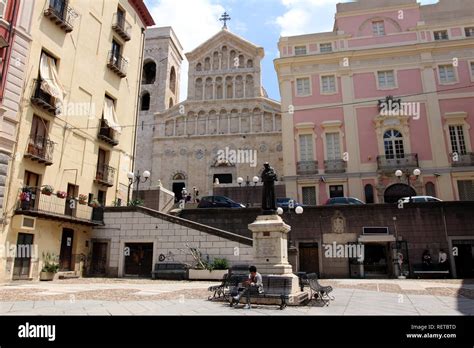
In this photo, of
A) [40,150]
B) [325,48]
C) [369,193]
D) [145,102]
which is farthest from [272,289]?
[145,102]

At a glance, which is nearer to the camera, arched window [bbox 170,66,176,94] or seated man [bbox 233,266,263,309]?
seated man [bbox 233,266,263,309]

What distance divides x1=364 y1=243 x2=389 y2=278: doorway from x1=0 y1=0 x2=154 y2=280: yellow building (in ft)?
54.2

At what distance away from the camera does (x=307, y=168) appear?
2875cm

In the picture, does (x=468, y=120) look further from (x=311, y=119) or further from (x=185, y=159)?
(x=185, y=159)

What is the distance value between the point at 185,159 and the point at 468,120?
92.0 ft

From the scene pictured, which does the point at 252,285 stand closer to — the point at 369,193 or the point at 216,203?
the point at 216,203

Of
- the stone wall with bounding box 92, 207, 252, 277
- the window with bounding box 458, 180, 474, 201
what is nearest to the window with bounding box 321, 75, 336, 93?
the window with bounding box 458, 180, 474, 201

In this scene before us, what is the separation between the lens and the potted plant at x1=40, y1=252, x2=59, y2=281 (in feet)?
54.7

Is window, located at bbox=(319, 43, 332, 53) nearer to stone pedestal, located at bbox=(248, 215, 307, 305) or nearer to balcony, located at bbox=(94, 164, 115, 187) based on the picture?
balcony, located at bbox=(94, 164, 115, 187)

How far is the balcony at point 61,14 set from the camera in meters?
18.2
